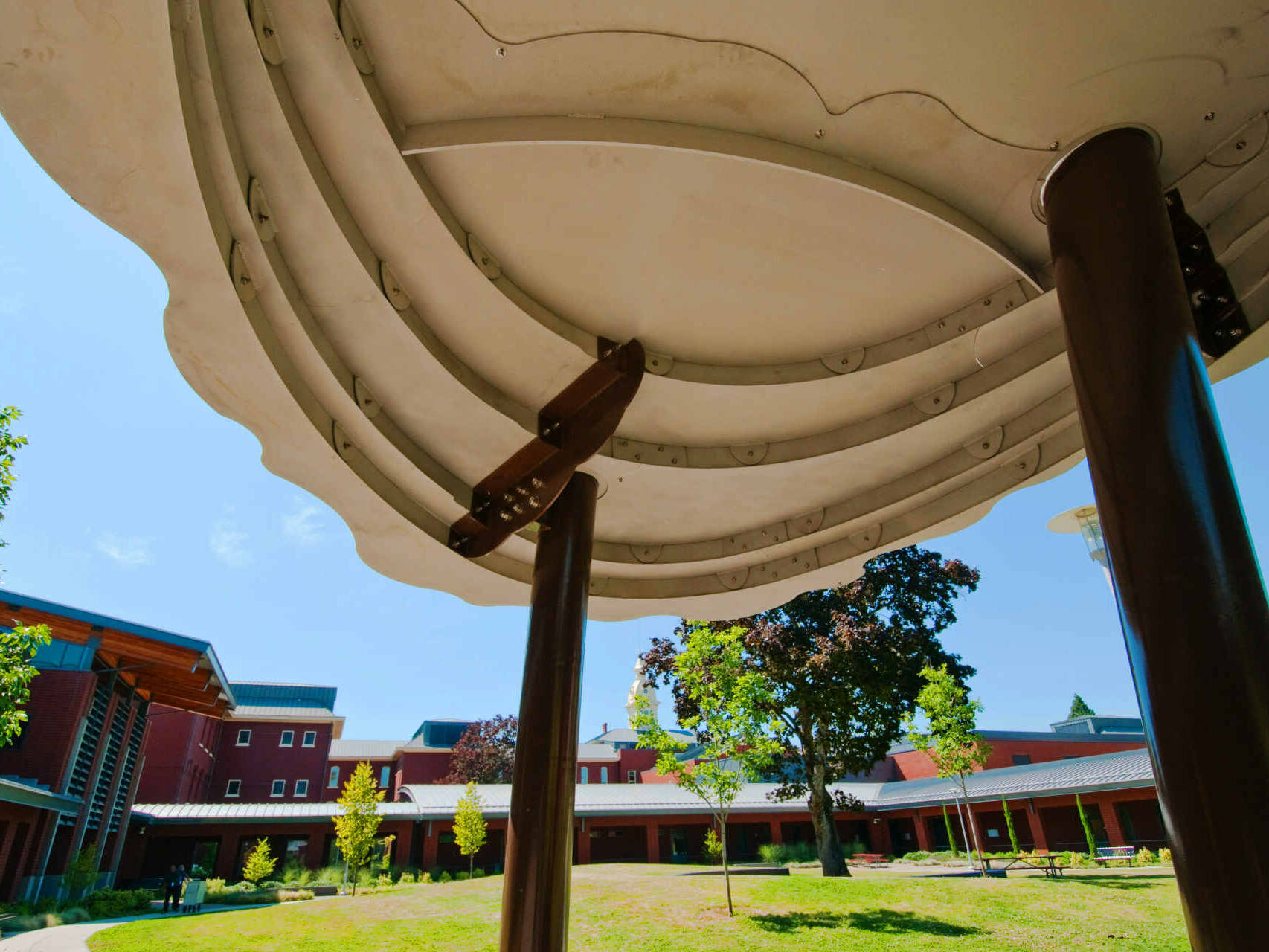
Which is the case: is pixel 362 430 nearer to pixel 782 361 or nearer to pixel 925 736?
pixel 782 361

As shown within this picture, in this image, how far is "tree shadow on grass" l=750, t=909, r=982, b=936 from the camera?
50.0 feet

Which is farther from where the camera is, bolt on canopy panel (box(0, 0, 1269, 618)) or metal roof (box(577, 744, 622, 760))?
metal roof (box(577, 744, 622, 760))

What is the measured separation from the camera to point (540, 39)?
3.38 meters

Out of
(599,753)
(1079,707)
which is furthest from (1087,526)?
(1079,707)

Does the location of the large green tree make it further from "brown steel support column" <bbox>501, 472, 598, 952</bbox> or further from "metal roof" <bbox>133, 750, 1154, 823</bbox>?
"brown steel support column" <bbox>501, 472, 598, 952</bbox>

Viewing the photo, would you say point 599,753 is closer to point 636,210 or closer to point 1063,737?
point 1063,737

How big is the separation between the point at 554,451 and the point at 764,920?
14476mm

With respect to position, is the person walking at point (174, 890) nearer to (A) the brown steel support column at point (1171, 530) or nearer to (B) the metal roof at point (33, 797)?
(B) the metal roof at point (33, 797)

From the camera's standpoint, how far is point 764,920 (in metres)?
16.3

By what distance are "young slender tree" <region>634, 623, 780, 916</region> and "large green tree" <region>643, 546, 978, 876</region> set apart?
2631mm

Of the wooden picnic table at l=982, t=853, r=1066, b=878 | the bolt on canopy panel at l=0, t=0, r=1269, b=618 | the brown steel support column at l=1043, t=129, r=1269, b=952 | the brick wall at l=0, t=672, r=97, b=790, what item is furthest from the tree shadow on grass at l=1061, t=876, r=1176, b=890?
the brick wall at l=0, t=672, r=97, b=790

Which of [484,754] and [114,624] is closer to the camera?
[114,624]

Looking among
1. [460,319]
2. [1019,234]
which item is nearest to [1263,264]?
[1019,234]

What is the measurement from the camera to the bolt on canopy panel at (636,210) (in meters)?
3.26
